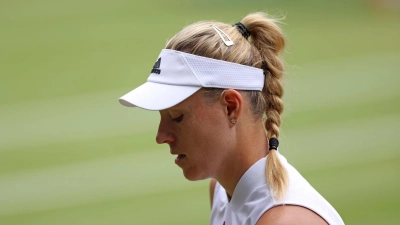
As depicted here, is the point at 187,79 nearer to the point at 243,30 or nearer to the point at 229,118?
the point at 229,118

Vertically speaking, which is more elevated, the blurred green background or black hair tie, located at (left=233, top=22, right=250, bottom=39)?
black hair tie, located at (left=233, top=22, right=250, bottom=39)

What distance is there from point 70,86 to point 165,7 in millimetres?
3571

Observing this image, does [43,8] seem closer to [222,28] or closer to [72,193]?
[72,193]

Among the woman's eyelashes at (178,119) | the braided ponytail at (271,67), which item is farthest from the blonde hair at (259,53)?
the woman's eyelashes at (178,119)

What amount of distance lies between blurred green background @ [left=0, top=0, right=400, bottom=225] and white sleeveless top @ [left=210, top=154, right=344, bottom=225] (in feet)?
1.82

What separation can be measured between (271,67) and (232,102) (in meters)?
0.24

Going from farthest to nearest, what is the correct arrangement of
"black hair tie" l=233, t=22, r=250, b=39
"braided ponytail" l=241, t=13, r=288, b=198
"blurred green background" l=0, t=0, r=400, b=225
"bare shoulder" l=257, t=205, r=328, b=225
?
"blurred green background" l=0, t=0, r=400, b=225 → "black hair tie" l=233, t=22, r=250, b=39 → "braided ponytail" l=241, t=13, r=288, b=198 → "bare shoulder" l=257, t=205, r=328, b=225

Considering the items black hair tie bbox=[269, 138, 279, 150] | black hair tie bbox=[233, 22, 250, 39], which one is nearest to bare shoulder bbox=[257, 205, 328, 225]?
black hair tie bbox=[269, 138, 279, 150]

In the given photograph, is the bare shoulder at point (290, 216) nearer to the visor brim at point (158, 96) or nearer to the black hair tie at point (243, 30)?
the visor brim at point (158, 96)

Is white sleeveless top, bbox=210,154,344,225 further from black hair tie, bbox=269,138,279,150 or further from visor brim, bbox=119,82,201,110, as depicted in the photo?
Result: visor brim, bbox=119,82,201,110

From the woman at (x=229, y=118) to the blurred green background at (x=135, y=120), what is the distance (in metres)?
0.33

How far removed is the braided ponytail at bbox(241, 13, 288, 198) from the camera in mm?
2537

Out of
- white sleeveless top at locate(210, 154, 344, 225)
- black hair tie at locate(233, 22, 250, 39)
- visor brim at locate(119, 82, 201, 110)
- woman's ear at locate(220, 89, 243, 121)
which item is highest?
black hair tie at locate(233, 22, 250, 39)

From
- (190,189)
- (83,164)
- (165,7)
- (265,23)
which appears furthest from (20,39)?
(265,23)
